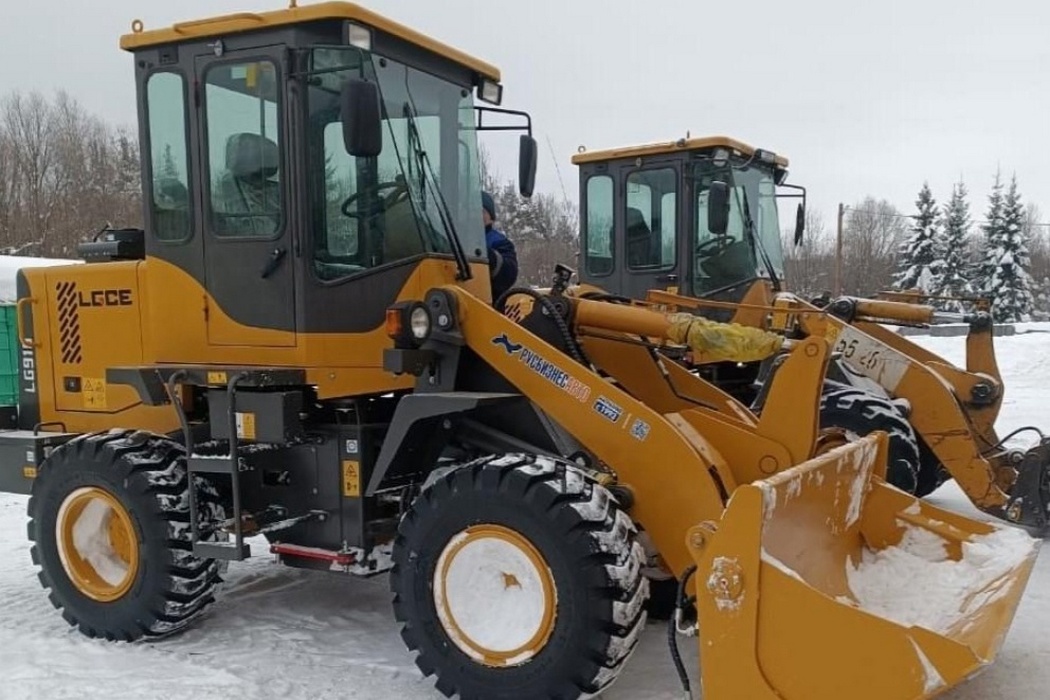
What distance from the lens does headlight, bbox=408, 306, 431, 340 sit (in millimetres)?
4367

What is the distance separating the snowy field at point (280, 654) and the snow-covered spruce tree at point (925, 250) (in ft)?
128

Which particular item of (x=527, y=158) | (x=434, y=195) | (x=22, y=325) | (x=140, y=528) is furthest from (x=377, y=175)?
(x=22, y=325)

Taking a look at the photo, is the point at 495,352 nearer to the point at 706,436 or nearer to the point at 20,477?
the point at 706,436

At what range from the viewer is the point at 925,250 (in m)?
42.2

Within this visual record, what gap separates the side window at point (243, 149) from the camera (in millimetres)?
4582

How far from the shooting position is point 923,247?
4219 cm

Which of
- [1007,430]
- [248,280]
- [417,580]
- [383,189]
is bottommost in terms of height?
[1007,430]

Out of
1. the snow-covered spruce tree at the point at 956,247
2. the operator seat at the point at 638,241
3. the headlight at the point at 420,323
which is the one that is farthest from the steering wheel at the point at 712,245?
the snow-covered spruce tree at the point at 956,247

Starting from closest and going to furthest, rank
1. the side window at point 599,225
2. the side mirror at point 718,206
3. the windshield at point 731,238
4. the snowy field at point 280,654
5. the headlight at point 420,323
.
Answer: the snowy field at point 280,654 → the headlight at point 420,323 → the side mirror at point 718,206 → the windshield at point 731,238 → the side window at point 599,225

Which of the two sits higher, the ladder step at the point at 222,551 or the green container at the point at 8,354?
the green container at the point at 8,354

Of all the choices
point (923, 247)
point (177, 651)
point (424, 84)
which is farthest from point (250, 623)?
point (923, 247)

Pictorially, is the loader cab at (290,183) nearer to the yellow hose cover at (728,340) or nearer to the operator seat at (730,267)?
the yellow hose cover at (728,340)

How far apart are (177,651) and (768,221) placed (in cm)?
587

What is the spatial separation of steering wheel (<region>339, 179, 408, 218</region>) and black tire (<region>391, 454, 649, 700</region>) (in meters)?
Answer: 1.39
